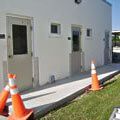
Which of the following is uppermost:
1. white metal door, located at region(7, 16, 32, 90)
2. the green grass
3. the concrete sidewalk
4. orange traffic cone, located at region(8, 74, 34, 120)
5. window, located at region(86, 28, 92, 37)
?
window, located at region(86, 28, 92, 37)

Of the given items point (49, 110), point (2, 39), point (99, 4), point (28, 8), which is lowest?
point (49, 110)

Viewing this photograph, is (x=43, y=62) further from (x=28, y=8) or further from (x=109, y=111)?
(x=109, y=111)

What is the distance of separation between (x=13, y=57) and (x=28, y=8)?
69.0 inches

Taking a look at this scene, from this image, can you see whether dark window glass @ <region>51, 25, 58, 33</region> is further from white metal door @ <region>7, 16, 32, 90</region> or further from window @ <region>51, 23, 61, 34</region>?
white metal door @ <region>7, 16, 32, 90</region>

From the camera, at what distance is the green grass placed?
707 centimetres

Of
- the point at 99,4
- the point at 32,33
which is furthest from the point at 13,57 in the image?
the point at 99,4

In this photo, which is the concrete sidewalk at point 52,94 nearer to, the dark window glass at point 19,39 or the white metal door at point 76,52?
the dark window glass at point 19,39

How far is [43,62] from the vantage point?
10.8 m

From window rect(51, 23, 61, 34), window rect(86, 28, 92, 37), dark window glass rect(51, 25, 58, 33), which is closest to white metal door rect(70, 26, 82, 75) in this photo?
window rect(86, 28, 92, 37)

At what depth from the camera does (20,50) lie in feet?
31.4

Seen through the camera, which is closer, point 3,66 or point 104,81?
point 3,66

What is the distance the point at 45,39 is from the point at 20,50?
63.5 inches

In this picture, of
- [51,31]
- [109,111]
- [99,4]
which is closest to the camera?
[109,111]

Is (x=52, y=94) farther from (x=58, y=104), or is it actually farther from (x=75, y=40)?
(x=75, y=40)
